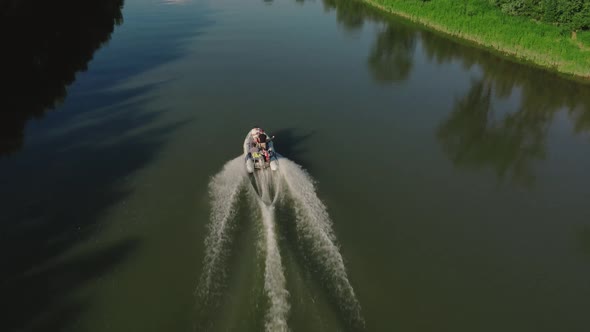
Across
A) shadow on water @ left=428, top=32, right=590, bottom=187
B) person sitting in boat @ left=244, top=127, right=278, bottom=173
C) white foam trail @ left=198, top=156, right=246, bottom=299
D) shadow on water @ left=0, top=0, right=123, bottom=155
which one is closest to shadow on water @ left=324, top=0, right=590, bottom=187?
shadow on water @ left=428, top=32, right=590, bottom=187

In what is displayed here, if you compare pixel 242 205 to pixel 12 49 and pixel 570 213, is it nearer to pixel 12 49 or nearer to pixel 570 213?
pixel 570 213

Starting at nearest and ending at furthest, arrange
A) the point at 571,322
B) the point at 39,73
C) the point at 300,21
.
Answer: the point at 571,322, the point at 39,73, the point at 300,21

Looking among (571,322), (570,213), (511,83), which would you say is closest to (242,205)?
(571,322)

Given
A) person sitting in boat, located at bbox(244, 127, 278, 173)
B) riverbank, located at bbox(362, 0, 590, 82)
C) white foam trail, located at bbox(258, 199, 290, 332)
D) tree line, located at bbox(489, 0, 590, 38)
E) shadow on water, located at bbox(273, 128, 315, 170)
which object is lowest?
white foam trail, located at bbox(258, 199, 290, 332)

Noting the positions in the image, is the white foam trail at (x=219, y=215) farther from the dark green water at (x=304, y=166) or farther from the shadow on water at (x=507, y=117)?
the shadow on water at (x=507, y=117)

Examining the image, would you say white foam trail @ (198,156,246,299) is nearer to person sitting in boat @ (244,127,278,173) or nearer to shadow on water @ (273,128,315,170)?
person sitting in boat @ (244,127,278,173)

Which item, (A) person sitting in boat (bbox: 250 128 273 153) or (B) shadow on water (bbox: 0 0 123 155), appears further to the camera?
→ (B) shadow on water (bbox: 0 0 123 155)

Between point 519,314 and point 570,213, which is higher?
point 570,213

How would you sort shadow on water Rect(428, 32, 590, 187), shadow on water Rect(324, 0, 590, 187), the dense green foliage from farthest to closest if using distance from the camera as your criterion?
the dense green foliage → shadow on water Rect(324, 0, 590, 187) → shadow on water Rect(428, 32, 590, 187)
